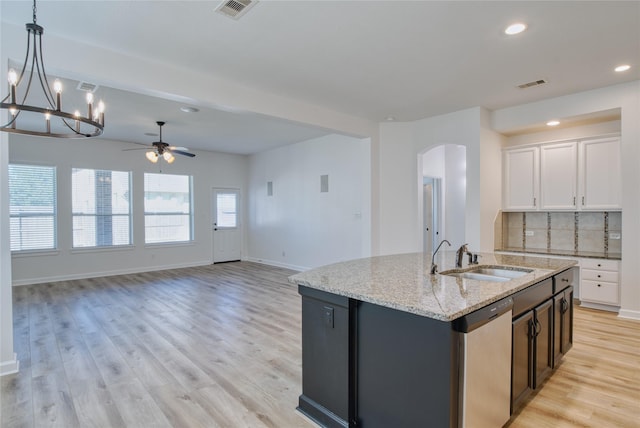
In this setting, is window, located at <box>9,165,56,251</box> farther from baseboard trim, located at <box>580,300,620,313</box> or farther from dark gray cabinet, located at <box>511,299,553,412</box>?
baseboard trim, located at <box>580,300,620,313</box>

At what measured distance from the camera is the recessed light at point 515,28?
111 inches

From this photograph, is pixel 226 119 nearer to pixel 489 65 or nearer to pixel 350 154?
pixel 350 154

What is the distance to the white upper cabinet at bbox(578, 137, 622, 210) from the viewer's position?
447 centimetres

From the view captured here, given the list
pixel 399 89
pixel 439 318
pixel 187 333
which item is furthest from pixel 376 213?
pixel 439 318

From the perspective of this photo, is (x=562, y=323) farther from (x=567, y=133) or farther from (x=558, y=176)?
(x=567, y=133)

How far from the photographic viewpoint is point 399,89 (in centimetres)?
428

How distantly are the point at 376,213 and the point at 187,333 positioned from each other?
350 centimetres

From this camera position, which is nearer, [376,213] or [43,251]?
[376,213]

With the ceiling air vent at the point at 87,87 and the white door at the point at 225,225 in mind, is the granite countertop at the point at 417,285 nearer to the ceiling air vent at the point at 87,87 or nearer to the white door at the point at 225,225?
the ceiling air vent at the point at 87,87

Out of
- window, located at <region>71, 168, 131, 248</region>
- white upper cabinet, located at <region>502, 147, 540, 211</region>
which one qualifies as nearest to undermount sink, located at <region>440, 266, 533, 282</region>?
white upper cabinet, located at <region>502, 147, 540, 211</region>

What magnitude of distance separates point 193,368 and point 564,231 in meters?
5.40

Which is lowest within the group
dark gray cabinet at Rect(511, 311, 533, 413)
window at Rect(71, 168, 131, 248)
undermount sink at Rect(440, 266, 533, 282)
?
dark gray cabinet at Rect(511, 311, 533, 413)

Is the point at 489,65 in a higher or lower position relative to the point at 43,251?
higher

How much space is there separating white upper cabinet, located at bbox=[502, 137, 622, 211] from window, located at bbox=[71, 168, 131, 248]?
7.74m
